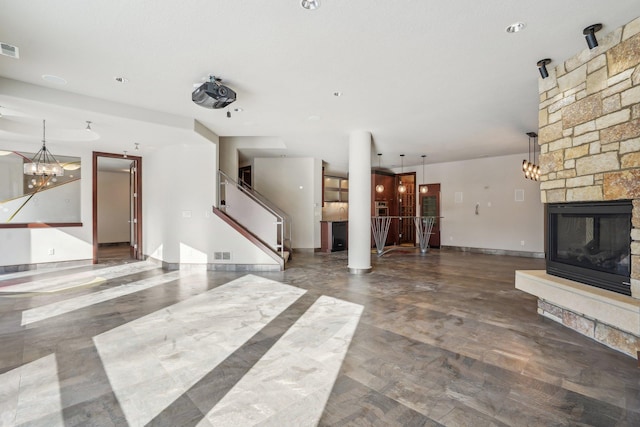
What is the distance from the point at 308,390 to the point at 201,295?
124 inches

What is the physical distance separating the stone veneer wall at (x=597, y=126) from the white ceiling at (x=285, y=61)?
228 millimetres

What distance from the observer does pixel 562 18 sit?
279cm

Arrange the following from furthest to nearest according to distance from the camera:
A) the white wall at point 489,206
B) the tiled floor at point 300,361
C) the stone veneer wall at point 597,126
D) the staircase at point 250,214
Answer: the white wall at point 489,206 → the staircase at point 250,214 → the stone veneer wall at point 597,126 → the tiled floor at point 300,361

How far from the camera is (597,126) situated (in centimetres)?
297

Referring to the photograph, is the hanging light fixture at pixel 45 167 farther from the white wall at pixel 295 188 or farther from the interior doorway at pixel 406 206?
the interior doorway at pixel 406 206

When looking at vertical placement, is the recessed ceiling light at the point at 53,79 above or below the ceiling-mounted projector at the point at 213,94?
above

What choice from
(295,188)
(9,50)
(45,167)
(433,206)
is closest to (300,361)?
(9,50)

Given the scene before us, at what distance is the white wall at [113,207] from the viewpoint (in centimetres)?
1096

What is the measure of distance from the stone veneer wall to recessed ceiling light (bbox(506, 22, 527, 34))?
86 cm

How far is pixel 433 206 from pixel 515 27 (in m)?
8.61

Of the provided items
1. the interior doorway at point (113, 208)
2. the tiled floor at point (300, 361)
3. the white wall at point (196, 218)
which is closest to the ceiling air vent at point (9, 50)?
the tiled floor at point (300, 361)

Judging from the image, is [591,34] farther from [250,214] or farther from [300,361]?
[250,214]

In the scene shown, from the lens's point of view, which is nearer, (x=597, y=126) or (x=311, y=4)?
(x=311, y=4)

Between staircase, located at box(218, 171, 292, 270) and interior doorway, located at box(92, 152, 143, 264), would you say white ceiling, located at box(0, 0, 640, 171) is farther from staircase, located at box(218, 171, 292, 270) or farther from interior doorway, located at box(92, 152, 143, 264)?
interior doorway, located at box(92, 152, 143, 264)
